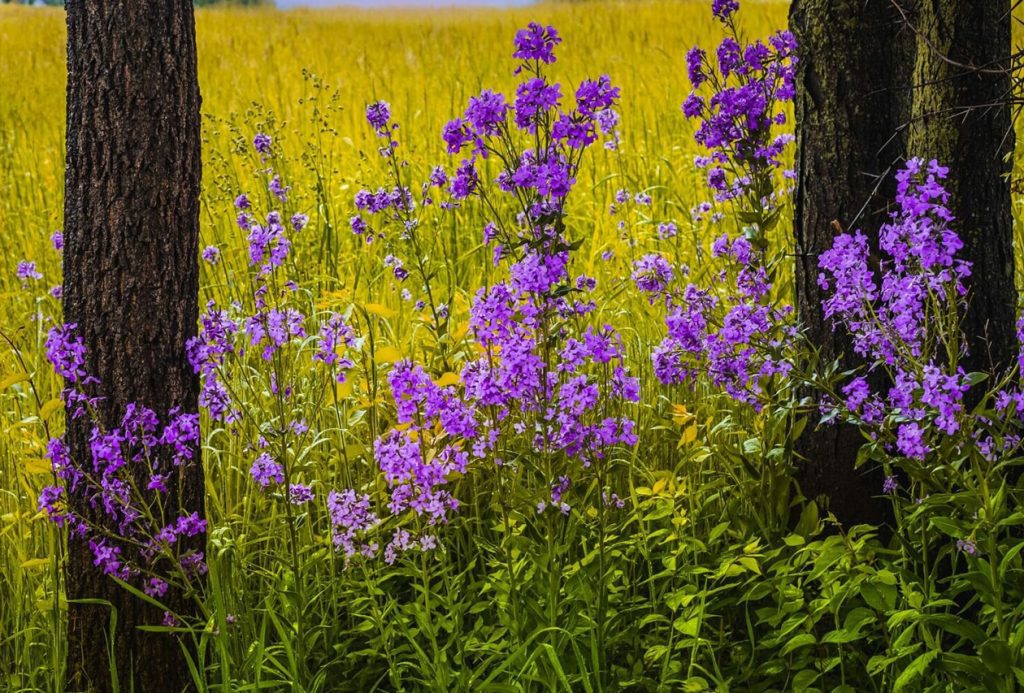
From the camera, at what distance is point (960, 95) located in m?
2.58

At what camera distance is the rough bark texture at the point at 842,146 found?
8.82ft

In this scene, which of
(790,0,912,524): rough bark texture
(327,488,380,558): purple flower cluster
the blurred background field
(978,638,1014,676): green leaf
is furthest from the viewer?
the blurred background field

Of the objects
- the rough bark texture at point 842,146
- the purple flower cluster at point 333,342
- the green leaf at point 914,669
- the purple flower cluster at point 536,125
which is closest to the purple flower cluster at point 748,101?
the rough bark texture at point 842,146

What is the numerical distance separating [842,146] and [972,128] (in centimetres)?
31

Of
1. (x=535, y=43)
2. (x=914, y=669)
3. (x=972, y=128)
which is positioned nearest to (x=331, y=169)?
(x=535, y=43)

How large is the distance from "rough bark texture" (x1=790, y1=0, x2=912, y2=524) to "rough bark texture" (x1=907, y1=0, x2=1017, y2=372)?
9cm

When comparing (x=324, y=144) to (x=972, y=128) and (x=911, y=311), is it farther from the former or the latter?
(x=911, y=311)

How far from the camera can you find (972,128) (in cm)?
258

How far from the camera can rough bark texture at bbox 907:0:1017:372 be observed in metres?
2.58

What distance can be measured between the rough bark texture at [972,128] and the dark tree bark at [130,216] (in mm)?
1815

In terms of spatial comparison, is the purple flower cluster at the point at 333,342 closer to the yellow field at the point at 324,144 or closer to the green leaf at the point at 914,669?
the yellow field at the point at 324,144

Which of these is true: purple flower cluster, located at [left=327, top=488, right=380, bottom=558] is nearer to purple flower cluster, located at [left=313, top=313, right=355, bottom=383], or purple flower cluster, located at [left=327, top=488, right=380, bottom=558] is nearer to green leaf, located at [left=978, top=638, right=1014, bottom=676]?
purple flower cluster, located at [left=313, top=313, right=355, bottom=383]

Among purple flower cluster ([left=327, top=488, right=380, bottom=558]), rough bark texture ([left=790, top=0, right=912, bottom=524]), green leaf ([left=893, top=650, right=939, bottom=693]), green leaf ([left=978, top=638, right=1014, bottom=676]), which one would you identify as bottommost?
green leaf ([left=893, top=650, right=939, bottom=693])

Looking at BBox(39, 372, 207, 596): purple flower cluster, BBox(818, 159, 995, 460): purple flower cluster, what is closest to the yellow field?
BBox(39, 372, 207, 596): purple flower cluster
